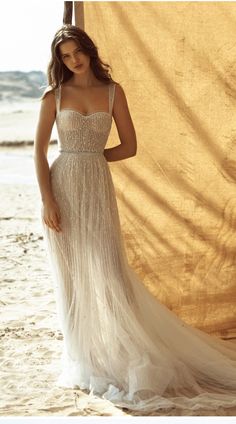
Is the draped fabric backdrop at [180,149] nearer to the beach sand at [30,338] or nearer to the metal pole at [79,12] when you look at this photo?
the metal pole at [79,12]

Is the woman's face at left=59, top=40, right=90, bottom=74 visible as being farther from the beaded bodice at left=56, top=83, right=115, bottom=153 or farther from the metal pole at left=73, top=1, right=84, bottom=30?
the metal pole at left=73, top=1, right=84, bottom=30

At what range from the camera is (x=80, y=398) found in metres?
3.03

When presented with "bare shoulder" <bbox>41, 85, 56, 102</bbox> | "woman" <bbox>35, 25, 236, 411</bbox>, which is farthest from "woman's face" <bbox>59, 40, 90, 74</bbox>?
"bare shoulder" <bbox>41, 85, 56, 102</bbox>

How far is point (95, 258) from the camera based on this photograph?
3088 millimetres

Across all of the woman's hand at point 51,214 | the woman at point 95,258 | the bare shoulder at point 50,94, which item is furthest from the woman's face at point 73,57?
the woman's hand at point 51,214

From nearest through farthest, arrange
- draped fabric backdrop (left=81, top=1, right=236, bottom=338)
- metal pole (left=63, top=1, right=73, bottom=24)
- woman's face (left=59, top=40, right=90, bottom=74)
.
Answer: woman's face (left=59, top=40, right=90, bottom=74) → metal pole (left=63, top=1, right=73, bottom=24) → draped fabric backdrop (left=81, top=1, right=236, bottom=338)

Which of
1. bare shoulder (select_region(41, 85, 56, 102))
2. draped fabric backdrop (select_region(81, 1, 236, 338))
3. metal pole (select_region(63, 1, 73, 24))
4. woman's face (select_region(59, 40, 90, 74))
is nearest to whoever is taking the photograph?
woman's face (select_region(59, 40, 90, 74))

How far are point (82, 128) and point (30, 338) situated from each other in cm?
149

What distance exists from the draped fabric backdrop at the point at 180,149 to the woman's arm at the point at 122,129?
0.35 meters

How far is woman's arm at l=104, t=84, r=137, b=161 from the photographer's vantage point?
3.07 m

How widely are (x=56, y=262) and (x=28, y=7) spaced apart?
3152cm

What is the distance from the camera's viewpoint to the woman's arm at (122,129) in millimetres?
3074

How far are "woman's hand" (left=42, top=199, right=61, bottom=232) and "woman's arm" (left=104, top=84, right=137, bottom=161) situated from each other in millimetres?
359

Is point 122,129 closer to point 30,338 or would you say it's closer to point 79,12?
point 79,12
